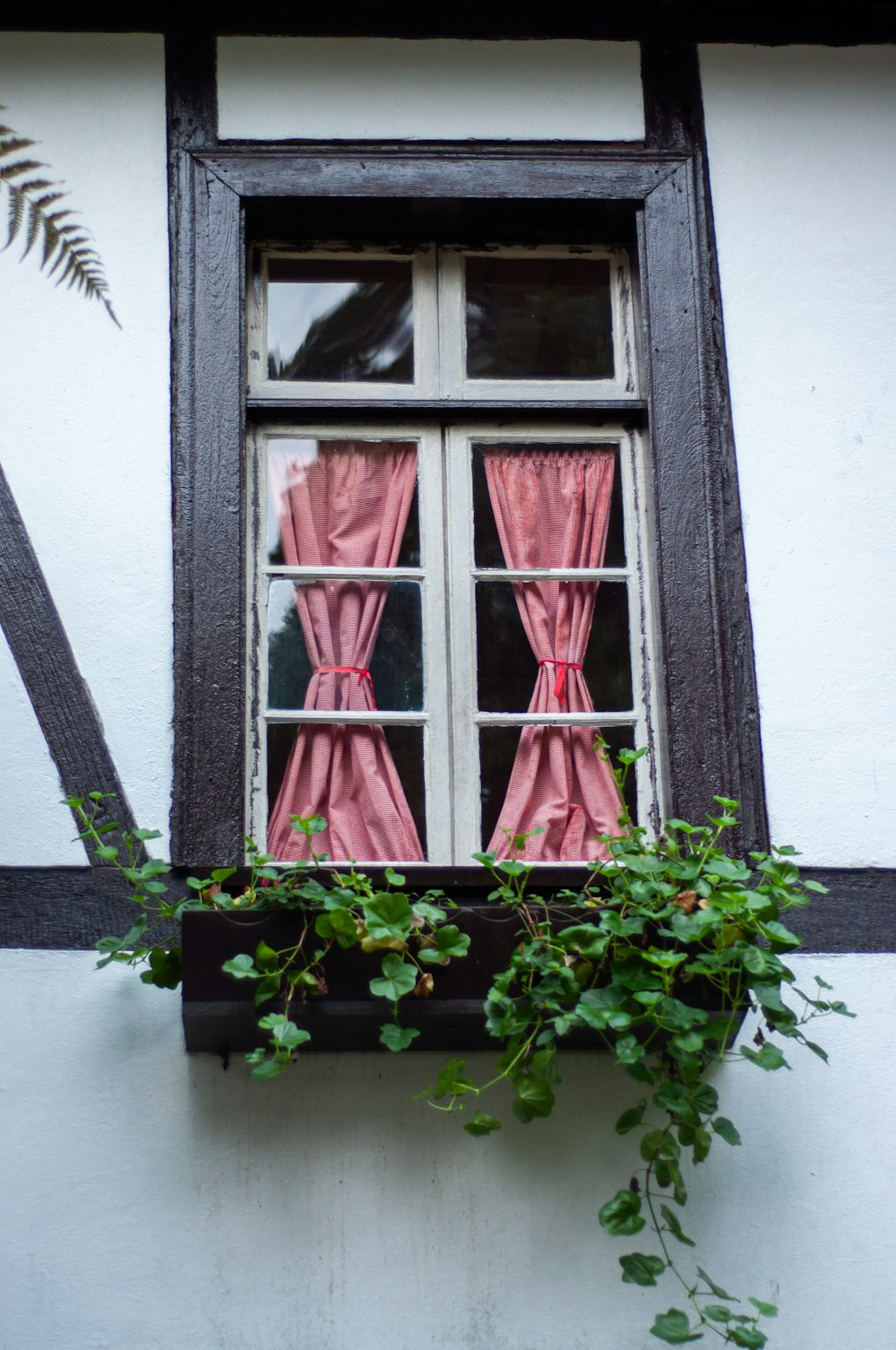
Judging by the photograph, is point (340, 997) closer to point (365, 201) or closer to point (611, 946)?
point (611, 946)

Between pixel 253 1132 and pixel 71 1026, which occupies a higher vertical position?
pixel 71 1026

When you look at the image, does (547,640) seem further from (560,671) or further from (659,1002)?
(659,1002)

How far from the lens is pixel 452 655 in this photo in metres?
3.15

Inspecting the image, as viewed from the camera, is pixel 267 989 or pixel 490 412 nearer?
pixel 267 989

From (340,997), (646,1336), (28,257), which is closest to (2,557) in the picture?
(28,257)

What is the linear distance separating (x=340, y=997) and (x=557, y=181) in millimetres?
1928

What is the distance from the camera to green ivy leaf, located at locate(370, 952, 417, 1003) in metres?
2.47

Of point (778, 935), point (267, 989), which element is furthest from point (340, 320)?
point (778, 935)

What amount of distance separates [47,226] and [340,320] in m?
0.68

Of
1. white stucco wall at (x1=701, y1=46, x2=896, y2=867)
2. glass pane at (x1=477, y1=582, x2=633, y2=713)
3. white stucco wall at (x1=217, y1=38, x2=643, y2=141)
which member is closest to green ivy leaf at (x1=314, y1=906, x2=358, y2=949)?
glass pane at (x1=477, y1=582, x2=633, y2=713)

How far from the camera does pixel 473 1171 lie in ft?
8.89

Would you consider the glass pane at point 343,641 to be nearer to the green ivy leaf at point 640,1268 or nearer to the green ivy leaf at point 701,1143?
the green ivy leaf at point 701,1143

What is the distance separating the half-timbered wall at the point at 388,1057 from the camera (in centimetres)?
265

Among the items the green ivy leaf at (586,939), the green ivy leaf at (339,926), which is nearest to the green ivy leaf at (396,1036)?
the green ivy leaf at (339,926)
